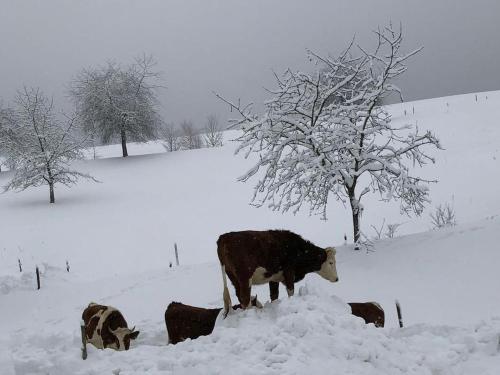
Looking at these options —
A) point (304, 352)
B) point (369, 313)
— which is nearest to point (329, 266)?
point (369, 313)

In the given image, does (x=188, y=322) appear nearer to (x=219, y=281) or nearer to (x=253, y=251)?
(x=253, y=251)

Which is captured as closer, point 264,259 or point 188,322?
point 264,259

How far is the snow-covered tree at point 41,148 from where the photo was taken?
27328 millimetres

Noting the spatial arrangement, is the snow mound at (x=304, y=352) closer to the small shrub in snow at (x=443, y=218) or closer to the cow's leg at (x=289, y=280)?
the cow's leg at (x=289, y=280)

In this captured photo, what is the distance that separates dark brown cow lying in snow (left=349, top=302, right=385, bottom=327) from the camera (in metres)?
6.41

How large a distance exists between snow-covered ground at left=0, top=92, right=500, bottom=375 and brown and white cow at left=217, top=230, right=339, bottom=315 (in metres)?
0.34

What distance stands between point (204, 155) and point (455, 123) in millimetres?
22088

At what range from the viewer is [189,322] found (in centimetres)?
642

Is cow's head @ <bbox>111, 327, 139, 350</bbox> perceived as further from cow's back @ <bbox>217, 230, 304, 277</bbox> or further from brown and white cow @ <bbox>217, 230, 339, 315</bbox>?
cow's back @ <bbox>217, 230, 304, 277</bbox>

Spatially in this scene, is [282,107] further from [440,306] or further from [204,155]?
[204,155]

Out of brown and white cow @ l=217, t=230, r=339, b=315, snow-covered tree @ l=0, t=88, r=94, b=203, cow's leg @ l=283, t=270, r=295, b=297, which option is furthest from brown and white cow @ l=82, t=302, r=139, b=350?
snow-covered tree @ l=0, t=88, r=94, b=203

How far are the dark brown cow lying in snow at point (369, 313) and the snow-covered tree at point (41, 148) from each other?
25042mm

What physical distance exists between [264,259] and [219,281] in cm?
585

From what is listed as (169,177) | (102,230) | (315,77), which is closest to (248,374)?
(315,77)
